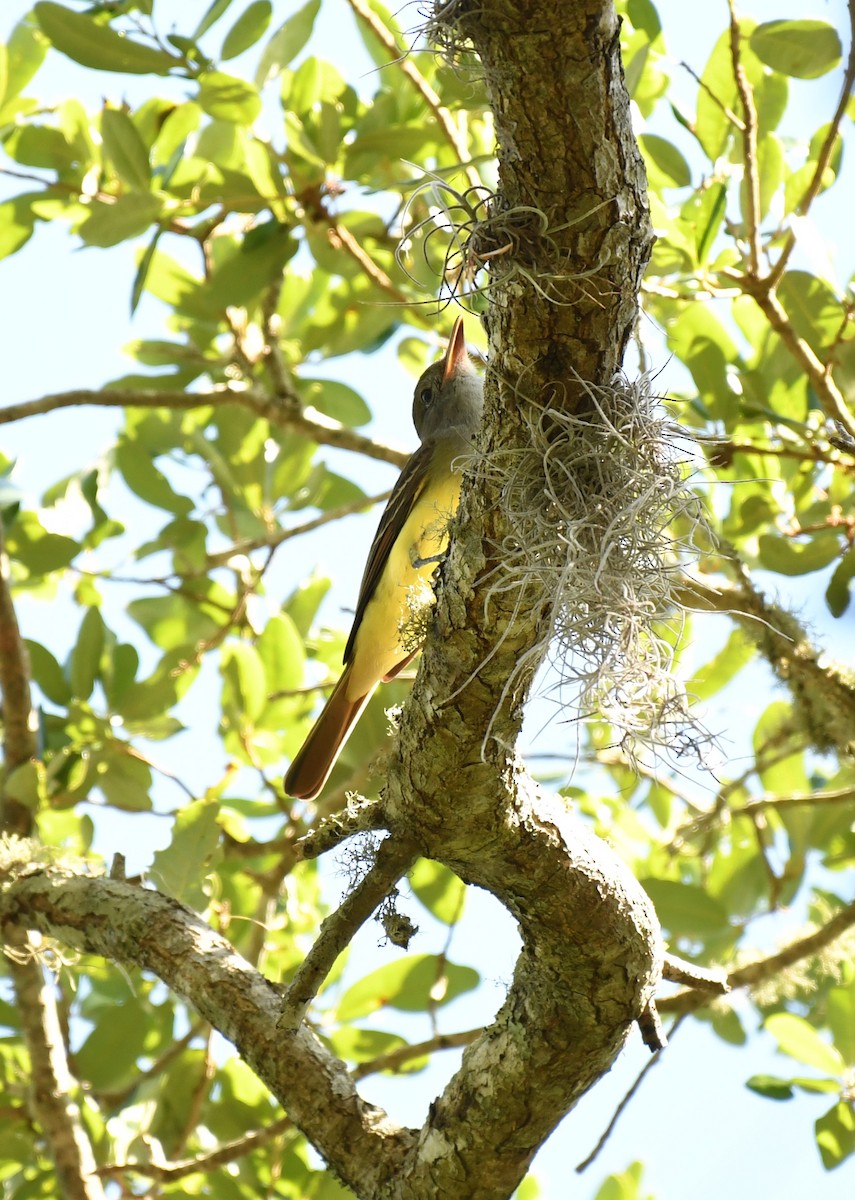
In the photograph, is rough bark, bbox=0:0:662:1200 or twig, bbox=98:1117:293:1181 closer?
rough bark, bbox=0:0:662:1200

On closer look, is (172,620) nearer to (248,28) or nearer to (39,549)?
(39,549)

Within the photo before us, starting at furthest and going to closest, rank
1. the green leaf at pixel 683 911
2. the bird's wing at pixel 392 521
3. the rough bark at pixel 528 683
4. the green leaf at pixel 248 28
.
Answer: the green leaf at pixel 683 911 < the green leaf at pixel 248 28 < the bird's wing at pixel 392 521 < the rough bark at pixel 528 683

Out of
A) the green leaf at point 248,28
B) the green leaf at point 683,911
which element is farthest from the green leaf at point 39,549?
the green leaf at point 683,911

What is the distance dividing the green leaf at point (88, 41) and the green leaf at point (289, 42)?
1.17 ft

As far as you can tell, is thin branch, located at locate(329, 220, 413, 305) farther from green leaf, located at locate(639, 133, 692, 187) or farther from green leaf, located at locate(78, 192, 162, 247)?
green leaf, located at locate(639, 133, 692, 187)

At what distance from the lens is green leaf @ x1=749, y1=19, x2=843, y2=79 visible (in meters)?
3.42


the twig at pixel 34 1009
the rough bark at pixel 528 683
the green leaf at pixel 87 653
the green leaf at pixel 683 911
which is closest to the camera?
the rough bark at pixel 528 683

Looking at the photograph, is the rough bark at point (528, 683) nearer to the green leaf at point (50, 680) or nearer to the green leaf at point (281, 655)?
the green leaf at point (281, 655)

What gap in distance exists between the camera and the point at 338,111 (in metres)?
3.94

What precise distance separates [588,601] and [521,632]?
130mm

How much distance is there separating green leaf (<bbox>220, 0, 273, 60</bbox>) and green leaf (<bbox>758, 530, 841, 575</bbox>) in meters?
→ 2.07

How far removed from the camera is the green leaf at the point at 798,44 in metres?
3.42

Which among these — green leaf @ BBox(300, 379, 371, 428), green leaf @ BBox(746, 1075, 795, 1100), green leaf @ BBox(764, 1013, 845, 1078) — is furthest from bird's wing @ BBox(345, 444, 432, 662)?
green leaf @ BBox(746, 1075, 795, 1100)

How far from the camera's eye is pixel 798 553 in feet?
12.3
